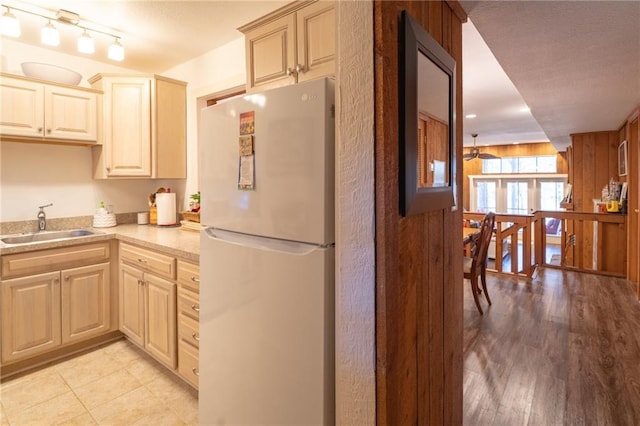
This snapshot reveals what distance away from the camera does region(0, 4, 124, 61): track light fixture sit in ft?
6.55

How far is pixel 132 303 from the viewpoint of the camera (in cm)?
242

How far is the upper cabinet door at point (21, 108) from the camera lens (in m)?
2.26

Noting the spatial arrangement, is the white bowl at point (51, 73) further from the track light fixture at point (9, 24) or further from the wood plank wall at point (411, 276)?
the wood plank wall at point (411, 276)

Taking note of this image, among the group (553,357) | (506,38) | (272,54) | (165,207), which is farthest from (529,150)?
(165,207)

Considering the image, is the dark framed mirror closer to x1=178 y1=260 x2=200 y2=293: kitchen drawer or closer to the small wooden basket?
x1=178 y1=260 x2=200 y2=293: kitchen drawer

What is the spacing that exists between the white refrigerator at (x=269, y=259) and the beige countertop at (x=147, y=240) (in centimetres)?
60

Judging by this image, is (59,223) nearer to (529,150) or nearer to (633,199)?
(633,199)

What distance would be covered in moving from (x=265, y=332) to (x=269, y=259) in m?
0.26

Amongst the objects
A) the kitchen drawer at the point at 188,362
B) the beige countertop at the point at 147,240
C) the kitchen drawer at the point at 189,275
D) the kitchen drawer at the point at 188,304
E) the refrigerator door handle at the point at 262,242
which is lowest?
the kitchen drawer at the point at 188,362

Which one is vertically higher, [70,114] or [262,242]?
[70,114]

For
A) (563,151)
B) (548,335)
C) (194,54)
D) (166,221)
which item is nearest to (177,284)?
(166,221)

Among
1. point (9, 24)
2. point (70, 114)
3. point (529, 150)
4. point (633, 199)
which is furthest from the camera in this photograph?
point (529, 150)

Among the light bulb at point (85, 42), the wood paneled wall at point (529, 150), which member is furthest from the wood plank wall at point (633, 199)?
the light bulb at point (85, 42)

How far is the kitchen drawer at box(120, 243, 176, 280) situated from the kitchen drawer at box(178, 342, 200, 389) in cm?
43
